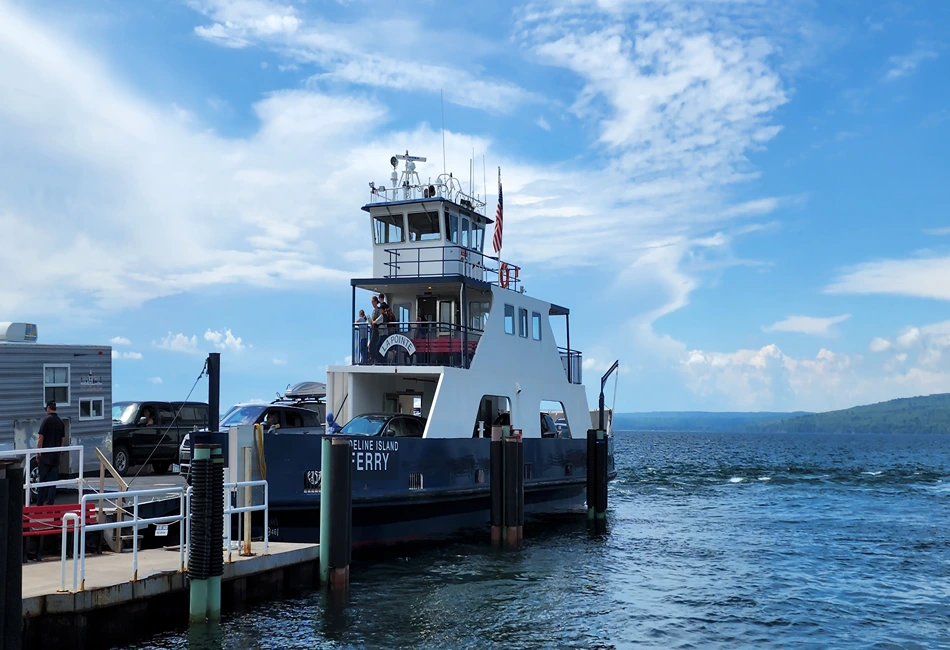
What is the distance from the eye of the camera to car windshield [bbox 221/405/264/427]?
1806 cm

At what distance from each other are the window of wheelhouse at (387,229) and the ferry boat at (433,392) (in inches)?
1.0

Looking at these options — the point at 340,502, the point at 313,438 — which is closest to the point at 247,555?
the point at 340,502

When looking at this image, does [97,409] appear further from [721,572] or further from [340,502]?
[721,572]

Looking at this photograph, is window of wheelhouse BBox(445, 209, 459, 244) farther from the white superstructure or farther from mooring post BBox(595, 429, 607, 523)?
mooring post BBox(595, 429, 607, 523)

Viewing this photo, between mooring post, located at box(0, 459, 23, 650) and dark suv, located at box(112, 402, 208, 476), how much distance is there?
10.8 meters

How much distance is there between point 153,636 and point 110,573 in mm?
869

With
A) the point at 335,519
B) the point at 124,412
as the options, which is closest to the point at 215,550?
the point at 335,519

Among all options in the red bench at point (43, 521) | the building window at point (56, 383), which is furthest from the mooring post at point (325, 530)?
the building window at point (56, 383)

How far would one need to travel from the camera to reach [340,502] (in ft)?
42.3

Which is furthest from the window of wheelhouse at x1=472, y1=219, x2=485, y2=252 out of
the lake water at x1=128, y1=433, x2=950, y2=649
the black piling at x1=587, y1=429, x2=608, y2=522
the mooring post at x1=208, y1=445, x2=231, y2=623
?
the mooring post at x1=208, y1=445, x2=231, y2=623

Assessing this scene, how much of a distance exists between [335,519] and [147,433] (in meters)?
8.32

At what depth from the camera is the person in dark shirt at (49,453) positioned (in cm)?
1269

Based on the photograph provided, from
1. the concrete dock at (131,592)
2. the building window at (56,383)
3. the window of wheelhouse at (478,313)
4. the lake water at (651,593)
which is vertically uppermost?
the window of wheelhouse at (478,313)

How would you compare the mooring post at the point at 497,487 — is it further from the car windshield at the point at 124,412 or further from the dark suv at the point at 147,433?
the car windshield at the point at 124,412
